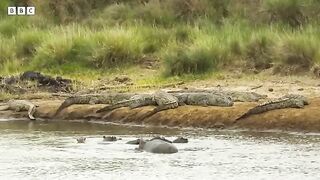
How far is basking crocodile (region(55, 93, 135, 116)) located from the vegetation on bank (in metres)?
2.92

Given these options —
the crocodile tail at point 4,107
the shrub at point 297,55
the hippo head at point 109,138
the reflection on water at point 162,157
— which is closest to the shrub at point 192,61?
the shrub at point 297,55

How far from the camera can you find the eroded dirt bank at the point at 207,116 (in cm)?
1352

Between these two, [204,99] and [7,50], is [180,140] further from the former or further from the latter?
[7,50]

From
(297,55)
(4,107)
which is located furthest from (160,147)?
(297,55)

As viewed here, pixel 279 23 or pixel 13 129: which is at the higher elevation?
pixel 279 23

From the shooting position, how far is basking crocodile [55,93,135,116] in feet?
52.7

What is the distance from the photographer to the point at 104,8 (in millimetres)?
26719

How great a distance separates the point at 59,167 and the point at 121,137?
8.70 ft

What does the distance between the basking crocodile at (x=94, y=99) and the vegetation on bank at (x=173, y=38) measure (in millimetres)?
2924

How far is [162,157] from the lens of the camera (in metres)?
11.4

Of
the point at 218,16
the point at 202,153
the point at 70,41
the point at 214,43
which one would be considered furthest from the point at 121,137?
the point at 218,16

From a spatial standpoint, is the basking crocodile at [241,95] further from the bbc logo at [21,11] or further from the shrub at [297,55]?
the bbc logo at [21,11]

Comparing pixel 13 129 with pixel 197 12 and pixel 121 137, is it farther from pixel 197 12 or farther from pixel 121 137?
pixel 197 12

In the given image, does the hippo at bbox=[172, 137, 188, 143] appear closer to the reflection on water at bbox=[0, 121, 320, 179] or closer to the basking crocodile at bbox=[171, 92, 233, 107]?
the reflection on water at bbox=[0, 121, 320, 179]
